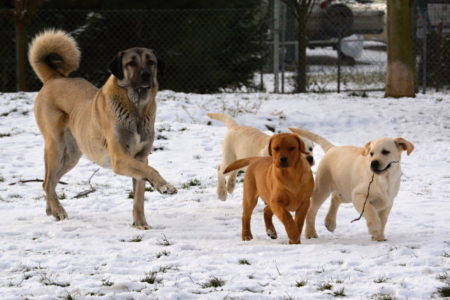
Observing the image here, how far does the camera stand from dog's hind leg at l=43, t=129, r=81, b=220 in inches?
279

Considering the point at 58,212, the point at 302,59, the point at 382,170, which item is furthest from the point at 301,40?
the point at 382,170

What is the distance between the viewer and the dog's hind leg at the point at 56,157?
23.2 ft

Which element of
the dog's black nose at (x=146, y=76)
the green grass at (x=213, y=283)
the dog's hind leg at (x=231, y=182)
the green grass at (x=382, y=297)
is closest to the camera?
the green grass at (x=382, y=297)

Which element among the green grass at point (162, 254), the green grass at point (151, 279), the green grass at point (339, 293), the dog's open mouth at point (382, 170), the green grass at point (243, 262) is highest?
the dog's open mouth at point (382, 170)

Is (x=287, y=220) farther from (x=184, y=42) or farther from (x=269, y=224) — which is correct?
(x=184, y=42)

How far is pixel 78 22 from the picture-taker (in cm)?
1619

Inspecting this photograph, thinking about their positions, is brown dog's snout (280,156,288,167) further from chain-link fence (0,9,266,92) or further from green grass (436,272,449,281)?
chain-link fence (0,9,266,92)

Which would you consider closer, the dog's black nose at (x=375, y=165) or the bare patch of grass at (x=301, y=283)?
the bare patch of grass at (x=301, y=283)

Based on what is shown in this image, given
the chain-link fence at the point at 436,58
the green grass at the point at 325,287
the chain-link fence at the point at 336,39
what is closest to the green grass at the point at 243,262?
the green grass at the point at 325,287

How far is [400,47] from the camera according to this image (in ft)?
49.1

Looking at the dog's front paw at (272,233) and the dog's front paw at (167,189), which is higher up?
the dog's front paw at (167,189)

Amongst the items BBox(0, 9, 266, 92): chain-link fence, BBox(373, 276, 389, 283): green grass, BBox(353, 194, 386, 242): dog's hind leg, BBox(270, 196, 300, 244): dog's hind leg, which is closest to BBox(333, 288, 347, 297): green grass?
BBox(373, 276, 389, 283): green grass

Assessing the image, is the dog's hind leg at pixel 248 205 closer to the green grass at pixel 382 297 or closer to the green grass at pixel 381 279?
the green grass at pixel 381 279

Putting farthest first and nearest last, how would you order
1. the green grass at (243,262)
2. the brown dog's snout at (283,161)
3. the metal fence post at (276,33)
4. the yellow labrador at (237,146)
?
the metal fence post at (276,33), the yellow labrador at (237,146), the brown dog's snout at (283,161), the green grass at (243,262)
